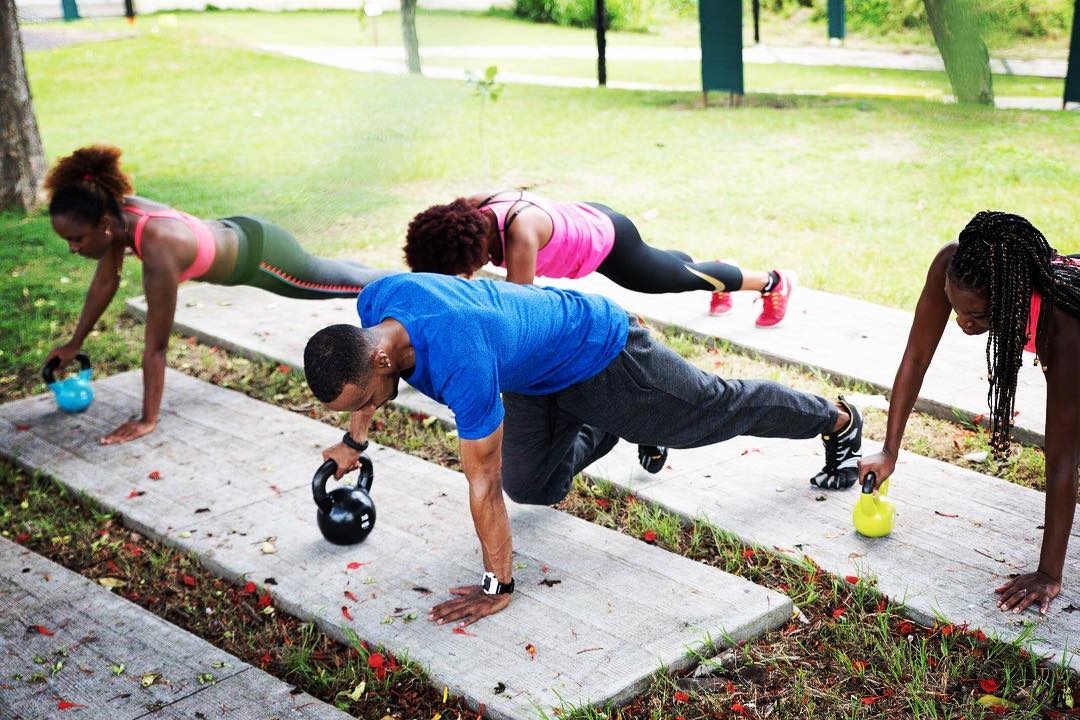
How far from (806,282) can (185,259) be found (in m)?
3.54

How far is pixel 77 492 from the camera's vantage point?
4242mm

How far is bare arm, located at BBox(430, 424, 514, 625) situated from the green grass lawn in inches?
56.4

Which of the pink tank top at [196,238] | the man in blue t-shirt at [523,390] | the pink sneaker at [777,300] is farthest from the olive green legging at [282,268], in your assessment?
the pink sneaker at [777,300]

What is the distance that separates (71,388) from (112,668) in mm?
2306

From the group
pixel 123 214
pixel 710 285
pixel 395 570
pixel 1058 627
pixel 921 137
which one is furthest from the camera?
pixel 710 285

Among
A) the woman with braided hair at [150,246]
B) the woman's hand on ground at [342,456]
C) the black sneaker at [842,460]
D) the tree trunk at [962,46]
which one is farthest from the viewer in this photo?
the woman with braided hair at [150,246]

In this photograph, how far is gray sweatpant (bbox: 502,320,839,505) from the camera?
125 inches

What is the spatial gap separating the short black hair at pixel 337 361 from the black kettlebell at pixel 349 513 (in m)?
0.92

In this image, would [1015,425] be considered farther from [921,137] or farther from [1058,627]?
[921,137]

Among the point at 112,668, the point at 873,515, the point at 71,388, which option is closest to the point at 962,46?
the point at 873,515

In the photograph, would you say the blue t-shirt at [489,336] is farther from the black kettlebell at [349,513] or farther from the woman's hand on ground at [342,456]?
the black kettlebell at [349,513]

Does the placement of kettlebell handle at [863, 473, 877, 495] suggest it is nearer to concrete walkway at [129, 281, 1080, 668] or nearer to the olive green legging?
concrete walkway at [129, 281, 1080, 668]

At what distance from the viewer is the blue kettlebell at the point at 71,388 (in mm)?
4934

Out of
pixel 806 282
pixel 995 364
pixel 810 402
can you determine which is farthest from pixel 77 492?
pixel 806 282
